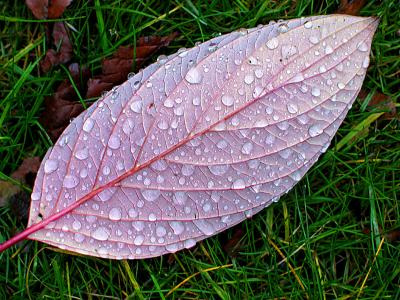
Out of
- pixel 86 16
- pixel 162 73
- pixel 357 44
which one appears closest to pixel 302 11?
pixel 357 44

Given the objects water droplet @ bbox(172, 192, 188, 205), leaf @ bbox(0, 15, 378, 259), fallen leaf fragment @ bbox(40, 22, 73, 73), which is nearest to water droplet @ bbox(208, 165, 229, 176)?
leaf @ bbox(0, 15, 378, 259)

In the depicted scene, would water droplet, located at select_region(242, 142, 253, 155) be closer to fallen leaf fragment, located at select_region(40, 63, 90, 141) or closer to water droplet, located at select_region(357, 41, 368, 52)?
water droplet, located at select_region(357, 41, 368, 52)

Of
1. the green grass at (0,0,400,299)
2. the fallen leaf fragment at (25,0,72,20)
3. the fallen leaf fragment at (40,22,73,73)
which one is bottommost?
the green grass at (0,0,400,299)

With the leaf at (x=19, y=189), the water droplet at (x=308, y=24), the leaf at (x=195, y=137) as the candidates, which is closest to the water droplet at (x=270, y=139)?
the leaf at (x=195, y=137)

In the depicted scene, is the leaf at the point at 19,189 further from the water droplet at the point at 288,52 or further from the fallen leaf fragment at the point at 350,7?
the fallen leaf fragment at the point at 350,7

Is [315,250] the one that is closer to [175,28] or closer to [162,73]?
[162,73]

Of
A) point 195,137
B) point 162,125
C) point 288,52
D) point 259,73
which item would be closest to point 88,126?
point 162,125

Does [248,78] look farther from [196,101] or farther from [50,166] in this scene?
[50,166]

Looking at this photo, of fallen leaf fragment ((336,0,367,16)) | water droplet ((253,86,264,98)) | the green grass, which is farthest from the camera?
fallen leaf fragment ((336,0,367,16))
